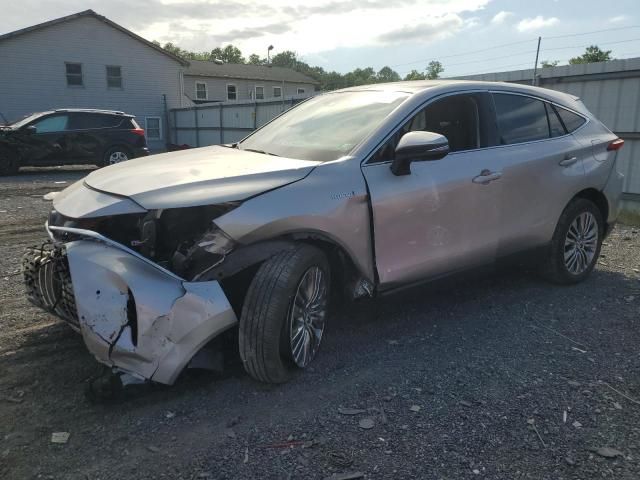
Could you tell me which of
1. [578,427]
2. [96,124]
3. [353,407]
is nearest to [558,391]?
[578,427]

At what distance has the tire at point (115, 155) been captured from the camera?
15039mm

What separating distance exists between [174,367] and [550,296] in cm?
349

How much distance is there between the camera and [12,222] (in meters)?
7.78

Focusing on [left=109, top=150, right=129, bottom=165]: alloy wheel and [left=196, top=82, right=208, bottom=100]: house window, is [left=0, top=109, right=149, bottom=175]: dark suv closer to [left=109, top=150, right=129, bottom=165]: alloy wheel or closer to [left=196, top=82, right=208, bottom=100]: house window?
[left=109, top=150, right=129, bottom=165]: alloy wheel

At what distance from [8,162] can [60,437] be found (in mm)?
13696

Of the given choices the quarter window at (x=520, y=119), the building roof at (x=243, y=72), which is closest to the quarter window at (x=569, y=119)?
the quarter window at (x=520, y=119)

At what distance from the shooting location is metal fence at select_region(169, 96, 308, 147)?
57.5 ft

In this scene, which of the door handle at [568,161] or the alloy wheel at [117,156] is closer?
the door handle at [568,161]

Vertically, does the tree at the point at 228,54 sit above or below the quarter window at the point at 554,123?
above

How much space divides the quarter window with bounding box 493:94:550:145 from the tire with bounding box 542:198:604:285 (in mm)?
767

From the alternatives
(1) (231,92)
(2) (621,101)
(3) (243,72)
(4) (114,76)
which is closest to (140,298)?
(2) (621,101)

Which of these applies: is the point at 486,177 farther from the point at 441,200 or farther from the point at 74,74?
the point at 74,74

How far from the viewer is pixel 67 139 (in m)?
14.4

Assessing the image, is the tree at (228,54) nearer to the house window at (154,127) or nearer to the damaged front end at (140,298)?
the house window at (154,127)
